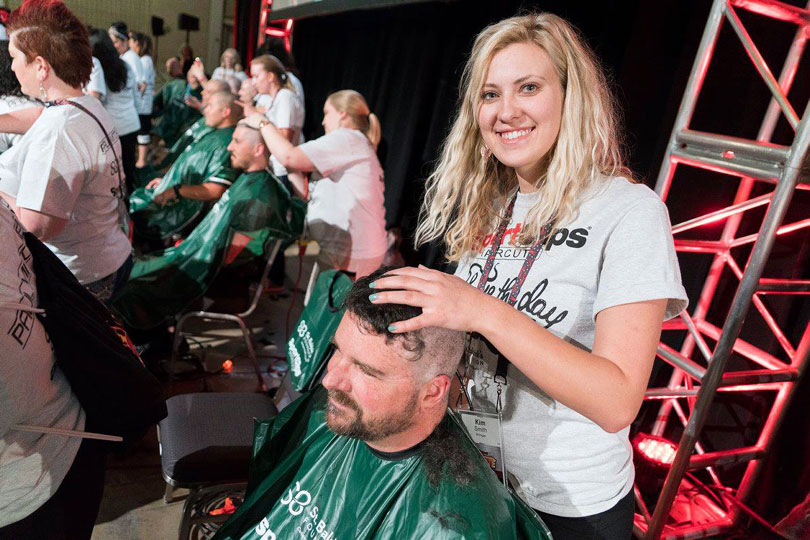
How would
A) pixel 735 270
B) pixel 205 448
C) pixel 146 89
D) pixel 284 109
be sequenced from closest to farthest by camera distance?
1. pixel 205 448
2. pixel 735 270
3. pixel 284 109
4. pixel 146 89

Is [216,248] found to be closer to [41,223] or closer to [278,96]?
[41,223]

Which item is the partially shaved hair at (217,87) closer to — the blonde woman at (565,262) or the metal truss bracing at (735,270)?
the metal truss bracing at (735,270)

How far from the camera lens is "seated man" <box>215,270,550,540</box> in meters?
0.87

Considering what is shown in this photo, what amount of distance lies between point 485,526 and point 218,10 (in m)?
14.0

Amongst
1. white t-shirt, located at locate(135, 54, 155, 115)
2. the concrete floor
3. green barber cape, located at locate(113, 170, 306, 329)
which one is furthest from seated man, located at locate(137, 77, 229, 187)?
white t-shirt, located at locate(135, 54, 155, 115)

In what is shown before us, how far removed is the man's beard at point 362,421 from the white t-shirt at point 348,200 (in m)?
1.97

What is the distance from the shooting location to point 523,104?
944mm

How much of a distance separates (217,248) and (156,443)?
87cm

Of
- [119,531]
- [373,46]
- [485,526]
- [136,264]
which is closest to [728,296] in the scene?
[485,526]

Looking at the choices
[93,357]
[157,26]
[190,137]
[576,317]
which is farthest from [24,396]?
[157,26]

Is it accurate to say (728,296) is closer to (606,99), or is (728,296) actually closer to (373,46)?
(606,99)

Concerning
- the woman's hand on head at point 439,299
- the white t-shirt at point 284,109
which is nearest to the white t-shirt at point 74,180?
the woman's hand on head at point 439,299

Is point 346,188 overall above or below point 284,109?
below

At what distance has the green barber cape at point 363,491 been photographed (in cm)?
88
